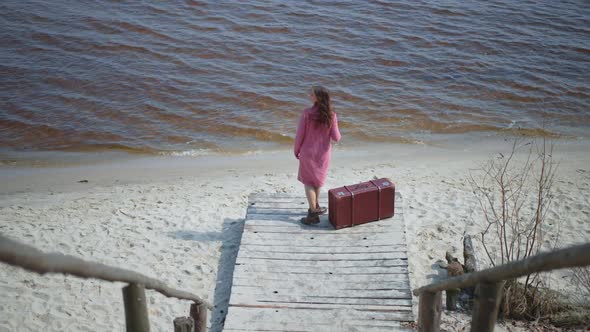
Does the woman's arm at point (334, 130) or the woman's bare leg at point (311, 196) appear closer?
the woman's arm at point (334, 130)

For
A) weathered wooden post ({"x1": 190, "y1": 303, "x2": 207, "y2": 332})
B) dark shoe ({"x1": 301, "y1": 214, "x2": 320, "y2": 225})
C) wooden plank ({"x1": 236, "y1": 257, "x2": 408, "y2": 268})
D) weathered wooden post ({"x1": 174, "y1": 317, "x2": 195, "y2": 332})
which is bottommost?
wooden plank ({"x1": 236, "y1": 257, "x2": 408, "y2": 268})

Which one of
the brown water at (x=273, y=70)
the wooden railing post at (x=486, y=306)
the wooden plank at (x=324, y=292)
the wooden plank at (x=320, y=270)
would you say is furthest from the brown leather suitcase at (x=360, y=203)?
the brown water at (x=273, y=70)

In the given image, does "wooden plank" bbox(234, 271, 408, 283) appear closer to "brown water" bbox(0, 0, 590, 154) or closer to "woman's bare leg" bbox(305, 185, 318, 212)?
"woman's bare leg" bbox(305, 185, 318, 212)

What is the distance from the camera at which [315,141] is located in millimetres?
7152

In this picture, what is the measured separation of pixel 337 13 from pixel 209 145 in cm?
1068

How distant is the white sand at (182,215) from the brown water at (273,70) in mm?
1212

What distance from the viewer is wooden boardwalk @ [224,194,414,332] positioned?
19.1ft

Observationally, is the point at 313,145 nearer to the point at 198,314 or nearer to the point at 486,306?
the point at 198,314

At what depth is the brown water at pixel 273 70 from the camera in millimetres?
14055

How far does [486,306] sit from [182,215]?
7108 millimetres

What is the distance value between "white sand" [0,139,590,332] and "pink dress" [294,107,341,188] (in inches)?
61.6

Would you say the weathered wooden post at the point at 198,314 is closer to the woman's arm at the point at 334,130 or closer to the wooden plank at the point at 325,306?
the wooden plank at the point at 325,306

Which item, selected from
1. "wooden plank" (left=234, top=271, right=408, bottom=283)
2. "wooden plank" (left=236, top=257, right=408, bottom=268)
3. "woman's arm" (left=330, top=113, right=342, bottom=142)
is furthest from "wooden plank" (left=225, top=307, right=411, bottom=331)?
"woman's arm" (left=330, top=113, right=342, bottom=142)

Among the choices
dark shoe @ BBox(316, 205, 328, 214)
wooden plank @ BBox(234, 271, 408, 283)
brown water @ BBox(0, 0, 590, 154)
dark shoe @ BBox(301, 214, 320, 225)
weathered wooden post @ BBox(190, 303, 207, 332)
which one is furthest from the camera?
brown water @ BBox(0, 0, 590, 154)
